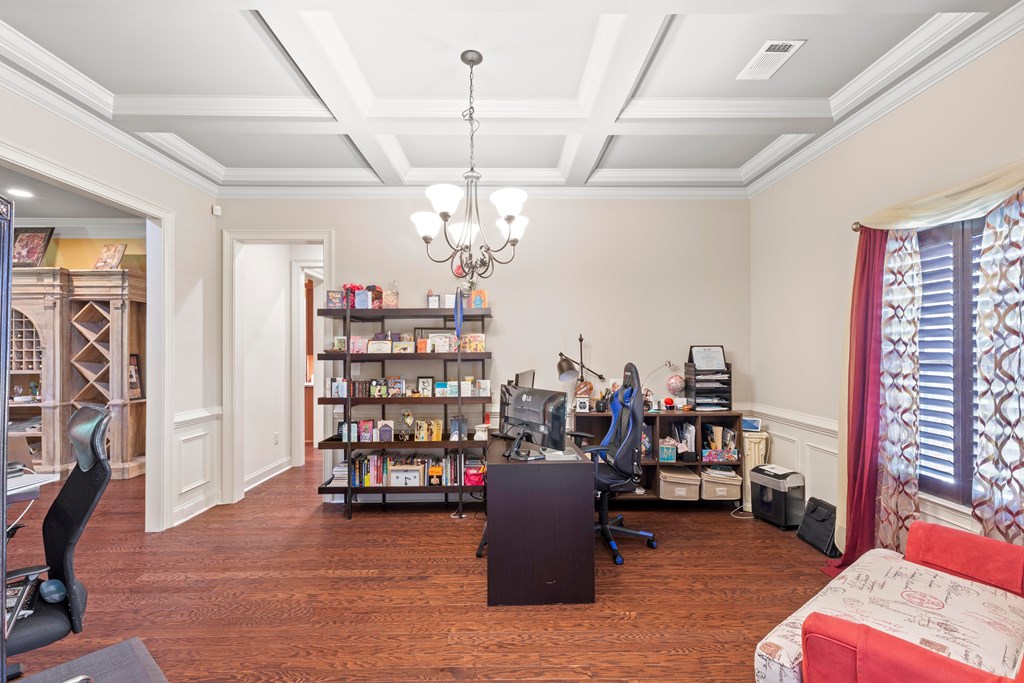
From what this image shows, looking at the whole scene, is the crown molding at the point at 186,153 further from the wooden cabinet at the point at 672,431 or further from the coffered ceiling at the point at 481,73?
the wooden cabinet at the point at 672,431

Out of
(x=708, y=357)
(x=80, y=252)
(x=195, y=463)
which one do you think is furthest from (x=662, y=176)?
(x=80, y=252)

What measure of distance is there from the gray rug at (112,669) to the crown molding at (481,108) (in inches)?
123

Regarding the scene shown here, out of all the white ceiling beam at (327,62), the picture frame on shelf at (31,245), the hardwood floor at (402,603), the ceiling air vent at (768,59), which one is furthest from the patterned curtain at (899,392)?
the picture frame on shelf at (31,245)

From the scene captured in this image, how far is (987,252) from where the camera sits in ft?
7.36

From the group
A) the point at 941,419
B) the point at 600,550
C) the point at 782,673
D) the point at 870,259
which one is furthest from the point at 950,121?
the point at 600,550

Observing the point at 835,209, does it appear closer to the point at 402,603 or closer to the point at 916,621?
the point at 916,621

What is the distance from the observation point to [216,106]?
10.1ft

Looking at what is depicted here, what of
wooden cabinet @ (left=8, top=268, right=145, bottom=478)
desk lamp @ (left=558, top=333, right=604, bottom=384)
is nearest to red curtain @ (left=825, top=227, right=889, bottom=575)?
desk lamp @ (left=558, top=333, right=604, bottom=384)

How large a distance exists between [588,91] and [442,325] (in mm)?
2463

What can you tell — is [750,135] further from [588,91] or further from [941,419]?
[941,419]

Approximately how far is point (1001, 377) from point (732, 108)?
7.20 ft

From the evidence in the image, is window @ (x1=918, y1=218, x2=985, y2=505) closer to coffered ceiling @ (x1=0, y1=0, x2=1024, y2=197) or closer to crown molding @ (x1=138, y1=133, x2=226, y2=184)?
coffered ceiling @ (x1=0, y1=0, x2=1024, y2=197)

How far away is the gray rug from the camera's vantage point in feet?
4.43

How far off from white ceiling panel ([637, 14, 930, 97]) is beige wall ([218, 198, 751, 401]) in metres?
1.56
